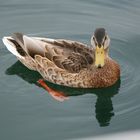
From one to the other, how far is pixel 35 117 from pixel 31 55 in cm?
140

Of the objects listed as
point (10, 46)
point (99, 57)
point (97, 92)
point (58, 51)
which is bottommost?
point (97, 92)

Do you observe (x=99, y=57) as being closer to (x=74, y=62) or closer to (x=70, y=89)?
(x=74, y=62)

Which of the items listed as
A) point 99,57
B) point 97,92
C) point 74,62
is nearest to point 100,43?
point 99,57

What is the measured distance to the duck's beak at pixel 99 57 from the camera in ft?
17.2

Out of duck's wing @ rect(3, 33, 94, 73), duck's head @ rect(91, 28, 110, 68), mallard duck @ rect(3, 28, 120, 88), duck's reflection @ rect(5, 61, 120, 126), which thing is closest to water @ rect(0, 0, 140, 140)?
duck's reflection @ rect(5, 61, 120, 126)

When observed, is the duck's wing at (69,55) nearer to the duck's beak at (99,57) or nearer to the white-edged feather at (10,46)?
the duck's beak at (99,57)

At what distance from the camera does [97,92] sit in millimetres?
5449

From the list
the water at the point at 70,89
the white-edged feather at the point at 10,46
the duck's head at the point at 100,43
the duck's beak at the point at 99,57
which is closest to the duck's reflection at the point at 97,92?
the water at the point at 70,89

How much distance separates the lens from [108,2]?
24.3 ft

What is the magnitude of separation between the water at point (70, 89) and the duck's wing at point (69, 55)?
0.32 m

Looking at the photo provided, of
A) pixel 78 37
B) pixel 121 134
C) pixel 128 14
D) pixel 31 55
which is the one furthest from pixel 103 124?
pixel 121 134

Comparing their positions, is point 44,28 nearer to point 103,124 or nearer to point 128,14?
point 128,14

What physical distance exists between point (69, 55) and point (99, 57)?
0.45 m

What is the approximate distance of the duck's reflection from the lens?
493cm
